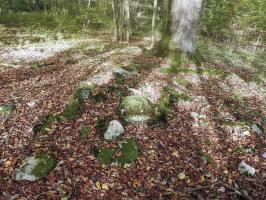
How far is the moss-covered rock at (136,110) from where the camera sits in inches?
261

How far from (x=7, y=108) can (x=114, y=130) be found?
8.77 feet

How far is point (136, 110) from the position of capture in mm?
6766

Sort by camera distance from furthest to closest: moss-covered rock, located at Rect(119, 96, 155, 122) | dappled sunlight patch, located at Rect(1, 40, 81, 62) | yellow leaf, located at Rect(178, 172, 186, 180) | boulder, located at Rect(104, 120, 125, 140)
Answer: dappled sunlight patch, located at Rect(1, 40, 81, 62)
moss-covered rock, located at Rect(119, 96, 155, 122)
boulder, located at Rect(104, 120, 125, 140)
yellow leaf, located at Rect(178, 172, 186, 180)

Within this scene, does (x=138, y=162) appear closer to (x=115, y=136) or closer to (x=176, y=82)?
(x=115, y=136)

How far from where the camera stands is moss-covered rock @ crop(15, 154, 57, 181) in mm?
4824

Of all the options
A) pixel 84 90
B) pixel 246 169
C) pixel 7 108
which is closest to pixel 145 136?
pixel 246 169

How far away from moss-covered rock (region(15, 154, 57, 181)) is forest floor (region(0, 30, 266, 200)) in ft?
0.35

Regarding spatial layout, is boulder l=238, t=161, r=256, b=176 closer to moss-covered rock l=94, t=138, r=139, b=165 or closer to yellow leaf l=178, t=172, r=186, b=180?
yellow leaf l=178, t=172, r=186, b=180

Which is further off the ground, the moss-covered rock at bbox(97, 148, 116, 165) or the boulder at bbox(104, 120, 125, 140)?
the boulder at bbox(104, 120, 125, 140)

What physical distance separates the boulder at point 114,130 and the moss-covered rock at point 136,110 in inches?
16.4

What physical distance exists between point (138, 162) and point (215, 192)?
1.52 m

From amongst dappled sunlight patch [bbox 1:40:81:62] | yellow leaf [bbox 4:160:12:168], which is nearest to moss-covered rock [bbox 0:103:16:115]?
yellow leaf [bbox 4:160:12:168]

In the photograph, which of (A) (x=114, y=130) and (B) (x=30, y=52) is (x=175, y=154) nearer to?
(A) (x=114, y=130)

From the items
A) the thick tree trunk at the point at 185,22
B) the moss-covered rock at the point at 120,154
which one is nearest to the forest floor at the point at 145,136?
the moss-covered rock at the point at 120,154
